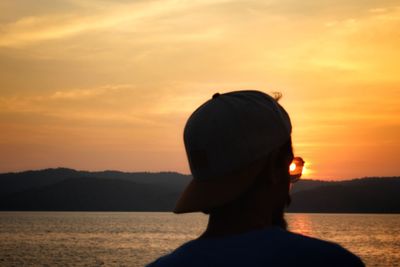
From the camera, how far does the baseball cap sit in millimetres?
2055

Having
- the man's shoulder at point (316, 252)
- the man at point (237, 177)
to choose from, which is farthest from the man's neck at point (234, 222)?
the man's shoulder at point (316, 252)

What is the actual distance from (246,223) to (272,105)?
14.0 inches

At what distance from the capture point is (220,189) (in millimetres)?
2086

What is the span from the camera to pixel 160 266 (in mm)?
2168

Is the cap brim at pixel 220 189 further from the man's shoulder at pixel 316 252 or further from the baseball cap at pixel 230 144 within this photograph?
the man's shoulder at pixel 316 252

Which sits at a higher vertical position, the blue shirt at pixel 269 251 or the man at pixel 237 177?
the man at pixel 237 177

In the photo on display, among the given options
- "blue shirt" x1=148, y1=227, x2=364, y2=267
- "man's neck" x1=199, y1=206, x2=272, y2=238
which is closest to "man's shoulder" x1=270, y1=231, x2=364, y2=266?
"blue shirt" x1=148, y1=227, x2=364, y2=267

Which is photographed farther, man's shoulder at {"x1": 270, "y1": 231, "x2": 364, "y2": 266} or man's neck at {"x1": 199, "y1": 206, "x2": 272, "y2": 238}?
man's neck at {"x1": 199, "y1": 206, "x2": 272, "y2": 238}

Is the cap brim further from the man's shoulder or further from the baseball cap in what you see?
the man's shoulder

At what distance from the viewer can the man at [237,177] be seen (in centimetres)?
204

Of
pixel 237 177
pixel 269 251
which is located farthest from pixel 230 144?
pixel 269 251

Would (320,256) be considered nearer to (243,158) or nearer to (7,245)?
(243,158)

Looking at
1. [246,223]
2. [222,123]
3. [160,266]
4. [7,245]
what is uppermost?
[222,123]

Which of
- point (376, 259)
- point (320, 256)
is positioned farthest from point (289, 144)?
point (376, 259)
